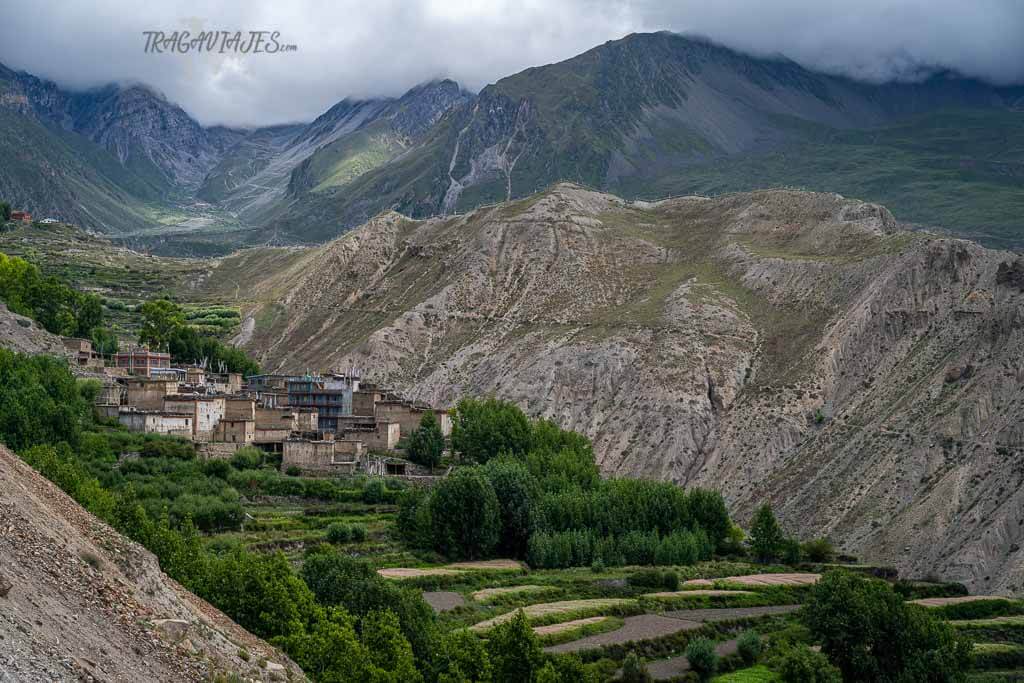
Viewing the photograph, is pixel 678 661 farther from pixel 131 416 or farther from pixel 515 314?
pixel 515 314

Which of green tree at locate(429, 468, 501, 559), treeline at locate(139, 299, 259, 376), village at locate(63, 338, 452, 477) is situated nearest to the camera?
green tree at locate(429, 468, 501, 559)

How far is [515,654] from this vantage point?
107ft

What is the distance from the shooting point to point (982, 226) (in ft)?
575

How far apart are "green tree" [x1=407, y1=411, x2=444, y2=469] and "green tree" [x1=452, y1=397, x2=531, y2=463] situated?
1933 millimetres

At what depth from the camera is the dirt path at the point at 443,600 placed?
45.7 metres

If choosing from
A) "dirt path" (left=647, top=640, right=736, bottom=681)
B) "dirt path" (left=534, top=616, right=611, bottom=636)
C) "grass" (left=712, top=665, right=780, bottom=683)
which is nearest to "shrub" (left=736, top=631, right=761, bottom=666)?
"dirt path" (left=647, top=640, right=736, bottom=681)

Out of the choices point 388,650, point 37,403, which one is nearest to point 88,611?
point 388,650

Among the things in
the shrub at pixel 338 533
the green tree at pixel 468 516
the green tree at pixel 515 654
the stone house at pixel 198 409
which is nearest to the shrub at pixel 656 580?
the green tree at pixel 468 516

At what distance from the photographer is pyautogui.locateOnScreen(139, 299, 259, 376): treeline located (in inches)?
3841

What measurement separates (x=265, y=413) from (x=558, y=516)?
2202 centimetres

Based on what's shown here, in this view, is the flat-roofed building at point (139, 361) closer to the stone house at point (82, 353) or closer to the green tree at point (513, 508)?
the stone house at point (82, 353)

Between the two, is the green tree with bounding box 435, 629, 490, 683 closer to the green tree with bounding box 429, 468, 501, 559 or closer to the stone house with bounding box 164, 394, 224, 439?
the green tree with bounding box 429, 468, 501, 559

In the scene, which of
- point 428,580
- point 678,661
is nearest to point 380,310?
point 428,580

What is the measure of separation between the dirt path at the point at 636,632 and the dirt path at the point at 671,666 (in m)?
1.44
